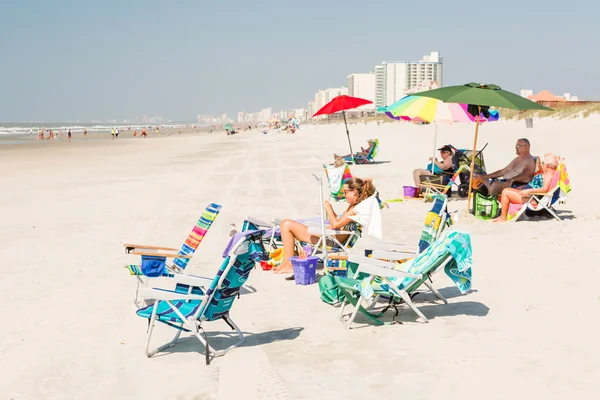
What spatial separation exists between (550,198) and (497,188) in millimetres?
876

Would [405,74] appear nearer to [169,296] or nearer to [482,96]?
[482,96]

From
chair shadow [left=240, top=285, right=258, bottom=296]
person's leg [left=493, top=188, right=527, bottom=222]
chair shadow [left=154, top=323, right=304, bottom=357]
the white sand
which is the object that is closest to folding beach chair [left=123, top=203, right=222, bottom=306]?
the white sand

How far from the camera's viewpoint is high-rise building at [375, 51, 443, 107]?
598ft

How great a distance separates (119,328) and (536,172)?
264 inches

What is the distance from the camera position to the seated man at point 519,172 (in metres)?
9.79

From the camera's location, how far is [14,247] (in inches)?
346

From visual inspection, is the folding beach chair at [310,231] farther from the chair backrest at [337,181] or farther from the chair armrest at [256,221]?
the chair backrest at [337,181]

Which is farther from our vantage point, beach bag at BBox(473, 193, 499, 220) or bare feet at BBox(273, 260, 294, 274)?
beach bag at BBox(473, 193, 499, 220)

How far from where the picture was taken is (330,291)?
18.6ft

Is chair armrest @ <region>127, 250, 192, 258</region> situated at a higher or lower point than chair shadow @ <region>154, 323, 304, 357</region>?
higher

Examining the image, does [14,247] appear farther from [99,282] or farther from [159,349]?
[159,349]

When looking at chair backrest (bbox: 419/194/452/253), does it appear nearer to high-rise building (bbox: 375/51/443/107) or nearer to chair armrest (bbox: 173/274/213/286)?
chair armrest (bbox: 173/274/213/286)

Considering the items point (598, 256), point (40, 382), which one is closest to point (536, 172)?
point (598, 256)

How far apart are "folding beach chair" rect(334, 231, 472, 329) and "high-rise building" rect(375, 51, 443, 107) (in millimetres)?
175517
